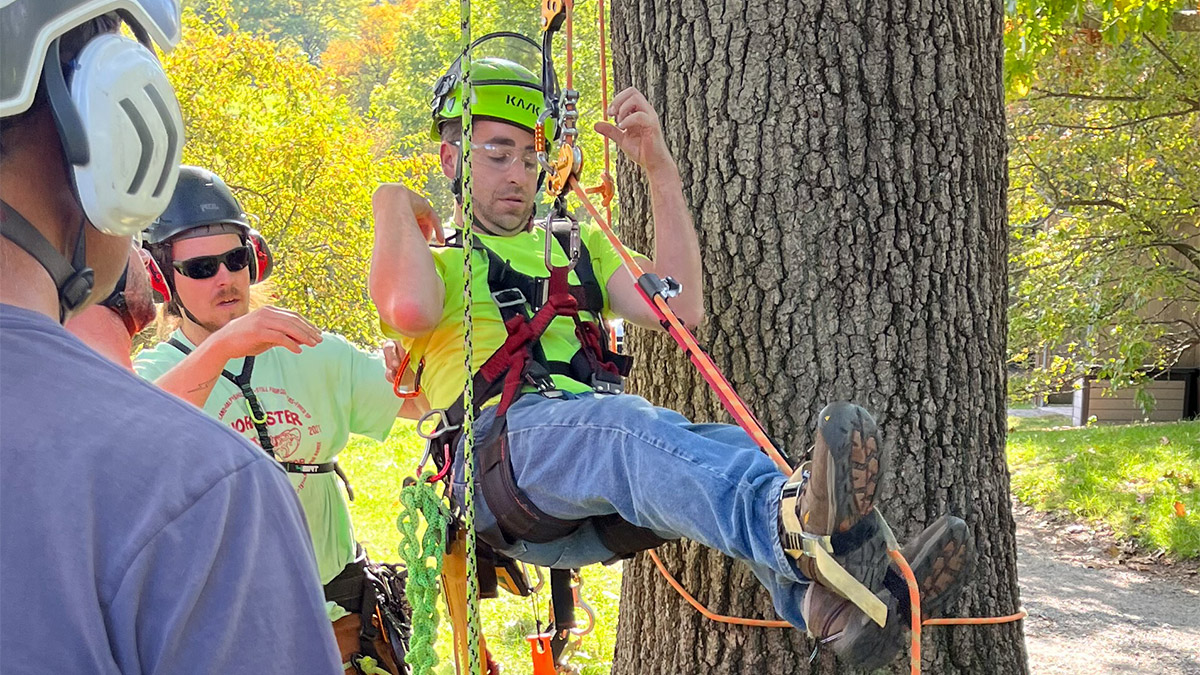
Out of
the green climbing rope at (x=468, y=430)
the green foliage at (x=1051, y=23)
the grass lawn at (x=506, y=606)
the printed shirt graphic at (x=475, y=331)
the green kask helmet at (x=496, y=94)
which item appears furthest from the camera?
the grass lawn at (x=506, y=606)

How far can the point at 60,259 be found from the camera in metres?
1.04

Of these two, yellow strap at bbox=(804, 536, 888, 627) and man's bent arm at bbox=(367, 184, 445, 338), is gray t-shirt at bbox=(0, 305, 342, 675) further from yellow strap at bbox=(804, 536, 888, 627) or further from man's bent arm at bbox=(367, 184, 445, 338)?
man's bent arm at bbox=(367, 184, 445, 338)

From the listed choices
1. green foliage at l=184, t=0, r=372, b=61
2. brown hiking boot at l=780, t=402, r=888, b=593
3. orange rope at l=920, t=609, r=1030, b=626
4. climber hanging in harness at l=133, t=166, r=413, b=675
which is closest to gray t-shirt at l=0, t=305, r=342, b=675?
brown hiking boot at l=780, t=402, r=888, b=593

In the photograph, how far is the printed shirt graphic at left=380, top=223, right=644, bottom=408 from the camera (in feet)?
8.97

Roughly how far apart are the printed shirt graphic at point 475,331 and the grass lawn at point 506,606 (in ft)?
6.40

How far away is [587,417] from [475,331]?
46 cm

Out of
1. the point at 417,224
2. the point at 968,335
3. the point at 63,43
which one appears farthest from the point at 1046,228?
the point at 63,43

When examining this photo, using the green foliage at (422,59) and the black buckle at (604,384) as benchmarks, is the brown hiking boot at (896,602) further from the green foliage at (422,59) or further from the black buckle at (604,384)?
the green foliage at (422,59)

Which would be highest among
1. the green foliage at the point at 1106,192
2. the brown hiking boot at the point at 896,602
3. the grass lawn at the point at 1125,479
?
the green foliage at the point at 1106,192

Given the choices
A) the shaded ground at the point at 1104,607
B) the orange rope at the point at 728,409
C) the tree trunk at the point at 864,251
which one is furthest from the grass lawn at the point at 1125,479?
the orange rope at the point at 728,409

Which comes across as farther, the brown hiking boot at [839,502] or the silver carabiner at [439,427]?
the silver carabiner at [439,427]

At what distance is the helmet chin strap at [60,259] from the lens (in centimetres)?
99

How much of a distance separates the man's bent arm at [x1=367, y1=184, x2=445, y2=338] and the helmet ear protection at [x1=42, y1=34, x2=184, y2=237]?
55.4 inches

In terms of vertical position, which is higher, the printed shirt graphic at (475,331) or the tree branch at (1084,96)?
the tree branch at (1084,96)
